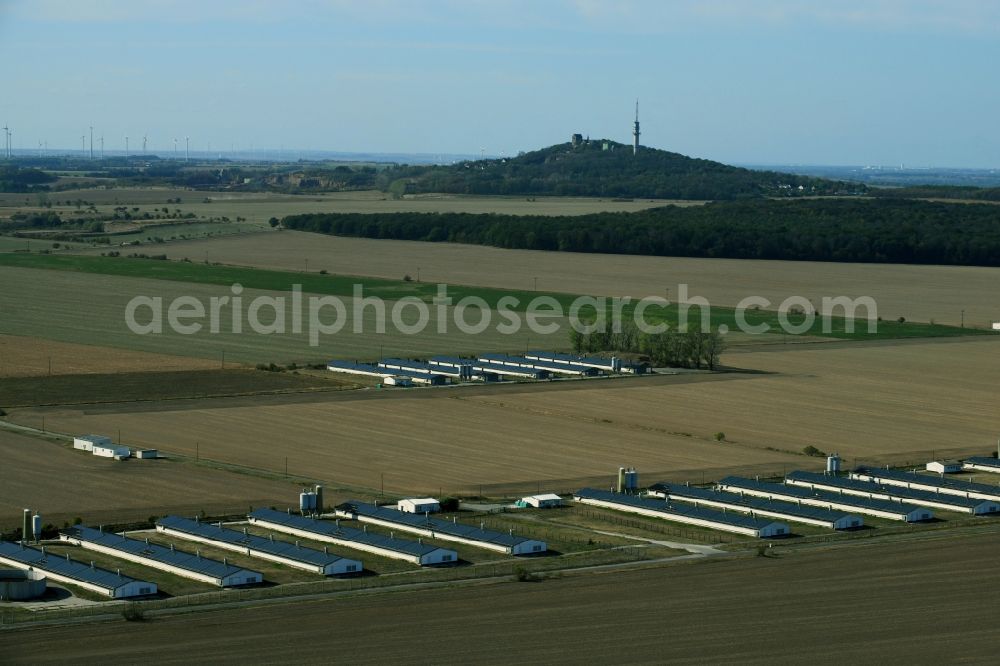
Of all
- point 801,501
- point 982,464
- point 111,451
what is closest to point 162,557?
point 111,451

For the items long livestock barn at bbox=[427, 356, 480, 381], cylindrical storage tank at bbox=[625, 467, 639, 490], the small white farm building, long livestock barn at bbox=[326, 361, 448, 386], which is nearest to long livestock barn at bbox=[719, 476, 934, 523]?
cylindrical storage tank at bbox=[625, 467, 639, 490]

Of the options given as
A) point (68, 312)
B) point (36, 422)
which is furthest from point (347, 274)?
point (36, 422)

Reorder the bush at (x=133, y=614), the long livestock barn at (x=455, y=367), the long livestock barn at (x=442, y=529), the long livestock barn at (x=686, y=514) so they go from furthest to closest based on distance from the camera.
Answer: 1. the long livestock barn at (x=455, y=367)
2. the long livestock barn at (x=686, y=514)
3. the long livestock barn at (x=442, y=529)
4. the bush at (x=133, y=614)

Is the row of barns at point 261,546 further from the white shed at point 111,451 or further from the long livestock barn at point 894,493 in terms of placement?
the long livestock barn at point 894,493

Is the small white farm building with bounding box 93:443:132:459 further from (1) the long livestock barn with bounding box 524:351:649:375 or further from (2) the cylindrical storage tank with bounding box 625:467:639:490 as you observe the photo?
(1) the long livestock barn with bounding box 524:351:649:375

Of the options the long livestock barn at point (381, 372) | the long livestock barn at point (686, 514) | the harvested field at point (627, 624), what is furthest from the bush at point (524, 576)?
the long livestock barn at point (381, 372)

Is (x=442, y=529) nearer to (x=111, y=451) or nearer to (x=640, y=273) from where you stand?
(x=111, y=451)
